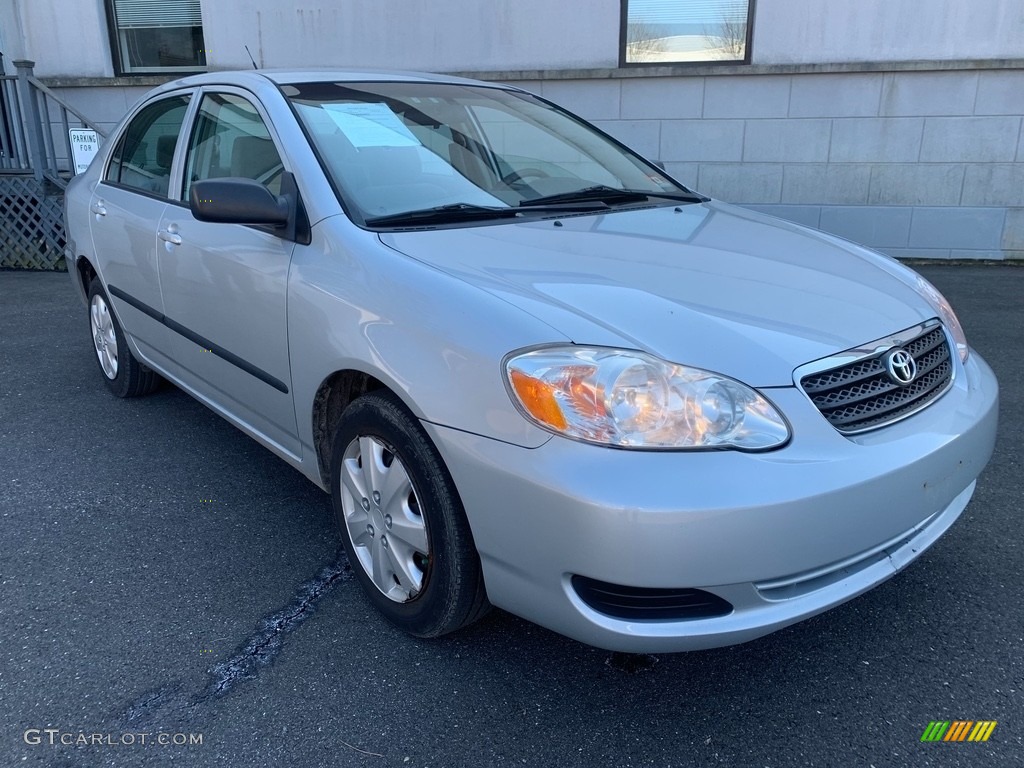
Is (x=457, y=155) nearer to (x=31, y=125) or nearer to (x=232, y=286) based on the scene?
(x=232, y=286)

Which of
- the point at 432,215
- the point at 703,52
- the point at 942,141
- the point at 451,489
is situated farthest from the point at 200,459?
the point at 942,141

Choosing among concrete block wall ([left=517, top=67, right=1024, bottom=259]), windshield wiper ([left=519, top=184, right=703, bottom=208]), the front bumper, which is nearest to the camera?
the front bumper

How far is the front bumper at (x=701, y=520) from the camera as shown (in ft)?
5.61

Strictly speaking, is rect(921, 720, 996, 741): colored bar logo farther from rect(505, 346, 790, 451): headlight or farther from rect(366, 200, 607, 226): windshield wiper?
rect(366, 200, 607, 226): windshield wiper

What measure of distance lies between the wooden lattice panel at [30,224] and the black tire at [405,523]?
23.2ft

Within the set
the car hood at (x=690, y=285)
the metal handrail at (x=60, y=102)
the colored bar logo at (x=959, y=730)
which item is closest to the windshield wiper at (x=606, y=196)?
the car hood at (x=690, y=285)

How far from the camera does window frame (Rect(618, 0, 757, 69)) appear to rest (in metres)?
7.52

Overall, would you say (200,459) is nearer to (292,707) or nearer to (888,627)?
(292,707)

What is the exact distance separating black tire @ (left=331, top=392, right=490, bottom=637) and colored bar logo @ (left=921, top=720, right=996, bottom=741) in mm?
1136

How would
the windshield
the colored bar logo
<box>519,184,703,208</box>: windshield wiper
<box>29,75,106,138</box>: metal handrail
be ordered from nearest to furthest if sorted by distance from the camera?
the colored bar logo < the windshield < <box>519,184,703,208</box>: windshield wiper < <box>29,75,106,138</box>: metal handrail

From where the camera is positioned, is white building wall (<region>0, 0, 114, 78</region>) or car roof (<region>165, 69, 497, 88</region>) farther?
white building wall (<region>0, 0, 114, 78</region>)

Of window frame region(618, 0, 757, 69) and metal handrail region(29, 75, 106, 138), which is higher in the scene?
window frame region(618, 0, 757, 69)

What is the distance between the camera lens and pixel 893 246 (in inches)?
306

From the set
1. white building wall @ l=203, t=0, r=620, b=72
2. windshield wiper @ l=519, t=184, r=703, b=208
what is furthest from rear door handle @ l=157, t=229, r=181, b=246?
white building wall @ l=203, t=0, r=620, b=72
